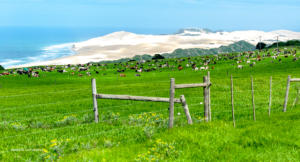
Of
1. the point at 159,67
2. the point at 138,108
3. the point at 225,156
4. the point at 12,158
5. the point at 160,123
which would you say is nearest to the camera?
the point at 225,156

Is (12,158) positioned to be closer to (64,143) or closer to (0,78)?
(64,143)

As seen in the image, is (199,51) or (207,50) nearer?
(199,51)

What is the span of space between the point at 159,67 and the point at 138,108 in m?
55.4

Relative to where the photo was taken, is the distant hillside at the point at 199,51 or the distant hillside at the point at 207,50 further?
the distant hillside at the point at 207,50

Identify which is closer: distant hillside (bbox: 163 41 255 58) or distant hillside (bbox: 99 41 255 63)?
distant hillside (bbox: 99 41 255 63)

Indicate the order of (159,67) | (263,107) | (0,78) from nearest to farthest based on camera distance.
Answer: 1. (263,107)
2. (0,78)
3. (159,67)

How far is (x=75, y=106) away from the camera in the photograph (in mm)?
24781

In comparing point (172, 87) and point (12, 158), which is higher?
point (172, 87)

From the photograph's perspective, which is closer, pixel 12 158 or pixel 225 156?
pixel 225 156

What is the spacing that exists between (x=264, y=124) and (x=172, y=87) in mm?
4535

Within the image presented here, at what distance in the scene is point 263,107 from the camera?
19938 millimetres

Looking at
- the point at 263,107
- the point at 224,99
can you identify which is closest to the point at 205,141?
the point at 263,107

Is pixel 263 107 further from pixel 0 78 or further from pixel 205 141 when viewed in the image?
pixel 0 78

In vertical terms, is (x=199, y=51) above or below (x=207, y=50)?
below
